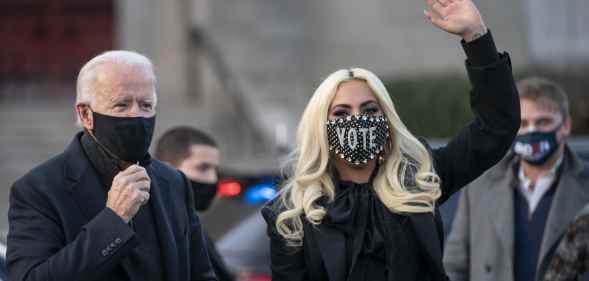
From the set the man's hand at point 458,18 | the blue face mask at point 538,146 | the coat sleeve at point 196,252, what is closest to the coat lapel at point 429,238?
the man's hand at point 458,18

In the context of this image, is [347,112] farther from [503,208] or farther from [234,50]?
[234,50]

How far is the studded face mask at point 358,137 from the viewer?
Result: 4711mm

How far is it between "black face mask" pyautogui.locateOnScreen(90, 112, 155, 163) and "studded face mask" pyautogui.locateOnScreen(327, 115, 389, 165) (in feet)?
2.25

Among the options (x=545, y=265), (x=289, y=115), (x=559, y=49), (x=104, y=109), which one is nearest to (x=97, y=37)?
(x=289, y=115)

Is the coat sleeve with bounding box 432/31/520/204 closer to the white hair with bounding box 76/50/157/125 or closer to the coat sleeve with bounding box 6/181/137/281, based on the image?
the white hair with bounding box 76/50/157/125

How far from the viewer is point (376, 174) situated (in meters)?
4.84

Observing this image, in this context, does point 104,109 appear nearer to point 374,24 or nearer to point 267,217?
point 267,217

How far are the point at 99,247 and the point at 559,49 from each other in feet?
56.0

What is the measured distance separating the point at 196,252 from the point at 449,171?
99 centimetres

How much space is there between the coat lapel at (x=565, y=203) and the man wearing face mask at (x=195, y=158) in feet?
5.02

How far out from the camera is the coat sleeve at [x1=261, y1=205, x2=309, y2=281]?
4684 mm

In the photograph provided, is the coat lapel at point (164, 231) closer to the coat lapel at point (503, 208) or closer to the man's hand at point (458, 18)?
the man's hand at point (458, 18)

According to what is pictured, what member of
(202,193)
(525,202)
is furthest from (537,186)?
(202,193)

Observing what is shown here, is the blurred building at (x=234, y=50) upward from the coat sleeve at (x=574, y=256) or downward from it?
downward
